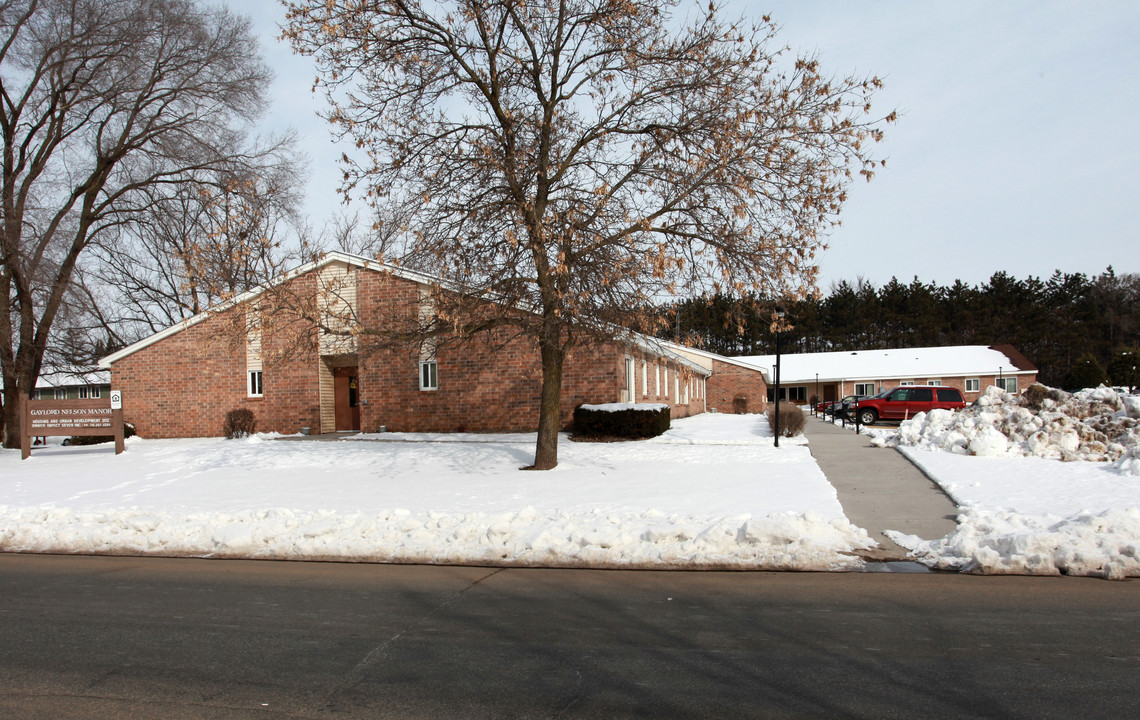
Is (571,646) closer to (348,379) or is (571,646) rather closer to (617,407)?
(617,407)

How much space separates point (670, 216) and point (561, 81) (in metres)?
3.42

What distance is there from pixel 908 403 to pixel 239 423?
24648 mm

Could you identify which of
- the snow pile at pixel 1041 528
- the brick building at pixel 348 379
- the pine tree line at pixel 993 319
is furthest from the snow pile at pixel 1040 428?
the pine tree line at pixel 993 319

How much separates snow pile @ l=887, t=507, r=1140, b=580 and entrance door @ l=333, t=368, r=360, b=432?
20.4 m

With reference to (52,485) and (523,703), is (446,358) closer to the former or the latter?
(52,485)

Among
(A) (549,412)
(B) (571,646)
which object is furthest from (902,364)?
(B) (571,646)

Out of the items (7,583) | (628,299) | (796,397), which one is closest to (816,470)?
(628,299)

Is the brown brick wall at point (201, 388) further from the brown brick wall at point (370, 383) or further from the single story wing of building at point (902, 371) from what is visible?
the single story wing of building at point (902, 371)

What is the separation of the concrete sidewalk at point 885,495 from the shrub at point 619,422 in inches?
173

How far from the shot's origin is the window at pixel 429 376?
77.9 ft

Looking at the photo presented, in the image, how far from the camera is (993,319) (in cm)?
7075

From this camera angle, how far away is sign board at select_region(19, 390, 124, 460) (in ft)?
64.8

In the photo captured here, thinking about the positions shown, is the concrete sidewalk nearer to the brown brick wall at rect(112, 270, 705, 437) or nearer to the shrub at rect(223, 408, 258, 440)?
the brown brick wall at rect(112, 270, 705, 437)

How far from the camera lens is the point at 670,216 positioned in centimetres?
A: 1428
